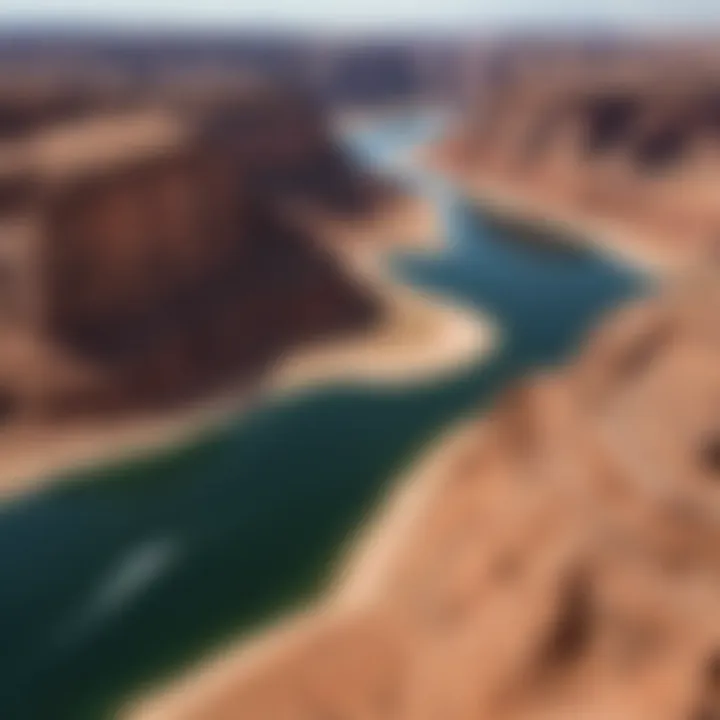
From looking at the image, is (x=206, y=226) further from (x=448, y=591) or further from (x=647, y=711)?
(x=647, y=711)

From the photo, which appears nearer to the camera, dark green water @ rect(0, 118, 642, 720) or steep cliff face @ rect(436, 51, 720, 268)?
dark green water @ rect(0, 118, 642, 720)

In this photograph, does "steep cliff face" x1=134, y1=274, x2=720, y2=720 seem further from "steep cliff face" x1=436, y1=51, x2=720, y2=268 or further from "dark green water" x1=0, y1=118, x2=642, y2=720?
"steep cliff face" x1=436, y1=51, x2=720, y2=268

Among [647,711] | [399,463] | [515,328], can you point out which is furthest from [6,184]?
[647,711]

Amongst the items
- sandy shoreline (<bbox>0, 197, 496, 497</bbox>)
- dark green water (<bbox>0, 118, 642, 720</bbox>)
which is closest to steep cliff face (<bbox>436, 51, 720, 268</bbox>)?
sandy shoreline (<bbox>0, 197, 496, 497</bbox>)

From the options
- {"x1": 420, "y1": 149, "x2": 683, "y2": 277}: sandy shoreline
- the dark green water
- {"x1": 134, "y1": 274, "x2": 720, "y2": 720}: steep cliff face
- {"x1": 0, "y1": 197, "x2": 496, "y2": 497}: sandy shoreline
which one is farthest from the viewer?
{"x1": 420, "y1": 149, "x2": 683, "y2": 277}: sandy shoreline

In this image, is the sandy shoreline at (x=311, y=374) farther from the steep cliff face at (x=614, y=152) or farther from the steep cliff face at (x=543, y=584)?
the steep cliff face at (x=614, y=152)

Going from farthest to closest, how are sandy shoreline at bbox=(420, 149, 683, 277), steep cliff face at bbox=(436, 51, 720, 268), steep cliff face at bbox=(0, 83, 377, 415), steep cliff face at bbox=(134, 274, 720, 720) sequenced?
steep cliff face at bbox=(436, 51, 720, 268), sandy shoreline at bbox=(420, 149, 683, 277), steep cliff face at bbox=(0, 83, 377, 415), steep cliff face at bbox=(134, 274, 720, 720)
